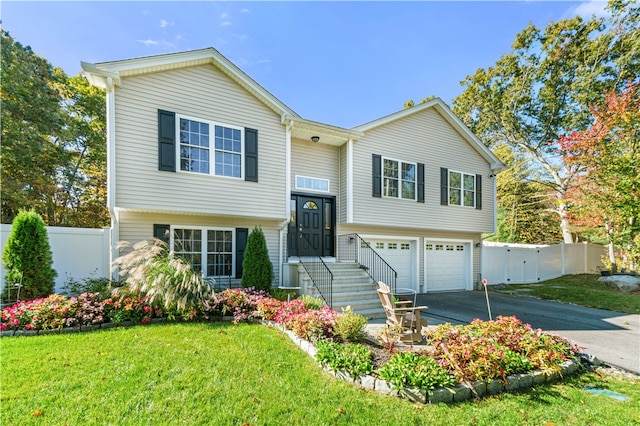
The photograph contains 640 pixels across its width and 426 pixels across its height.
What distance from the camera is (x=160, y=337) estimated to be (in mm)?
5000

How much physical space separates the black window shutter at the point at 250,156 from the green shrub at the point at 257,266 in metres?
1.58

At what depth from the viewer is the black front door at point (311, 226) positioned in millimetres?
9652

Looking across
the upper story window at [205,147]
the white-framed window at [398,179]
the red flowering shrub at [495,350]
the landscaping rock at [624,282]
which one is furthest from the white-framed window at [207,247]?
the landscaping rock at [624,282]

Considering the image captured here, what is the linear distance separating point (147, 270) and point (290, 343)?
355 centimetres

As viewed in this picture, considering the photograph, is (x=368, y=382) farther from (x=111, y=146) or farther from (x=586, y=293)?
(x=586, y=293)

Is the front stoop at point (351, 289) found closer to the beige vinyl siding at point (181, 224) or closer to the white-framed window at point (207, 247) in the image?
the beige vinyl siding at point (181, 224)

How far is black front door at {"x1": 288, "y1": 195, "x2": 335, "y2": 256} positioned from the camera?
31.7ft

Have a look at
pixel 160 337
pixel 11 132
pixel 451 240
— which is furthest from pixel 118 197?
pixel 451 240

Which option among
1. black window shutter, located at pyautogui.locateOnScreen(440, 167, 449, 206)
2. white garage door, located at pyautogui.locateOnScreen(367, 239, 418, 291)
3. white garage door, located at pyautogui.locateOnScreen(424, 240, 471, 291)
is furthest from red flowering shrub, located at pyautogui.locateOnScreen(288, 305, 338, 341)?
black window shutter, located at pyautogui.locateOnScreen(440, 167, 449, 206)

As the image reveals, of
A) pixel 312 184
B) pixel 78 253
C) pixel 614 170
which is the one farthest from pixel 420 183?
pixel 78 253

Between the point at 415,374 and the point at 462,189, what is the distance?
34.0ft

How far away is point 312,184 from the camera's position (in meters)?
9.94

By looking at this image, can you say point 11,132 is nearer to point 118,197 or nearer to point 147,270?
point 118,197

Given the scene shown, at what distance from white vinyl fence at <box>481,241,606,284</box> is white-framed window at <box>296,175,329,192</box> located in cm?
861
